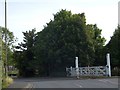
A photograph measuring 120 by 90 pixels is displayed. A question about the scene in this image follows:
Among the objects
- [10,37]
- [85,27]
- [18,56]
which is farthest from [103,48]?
[10,37]

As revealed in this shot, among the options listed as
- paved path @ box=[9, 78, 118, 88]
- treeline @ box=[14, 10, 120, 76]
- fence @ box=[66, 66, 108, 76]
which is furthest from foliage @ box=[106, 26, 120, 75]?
paved path @ box=[9, 78, 118, 88]

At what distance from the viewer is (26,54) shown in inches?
3135

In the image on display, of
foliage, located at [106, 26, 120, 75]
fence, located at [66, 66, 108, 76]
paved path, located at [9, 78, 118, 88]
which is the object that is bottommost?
paved path, located at [9, 78, 118, 88]

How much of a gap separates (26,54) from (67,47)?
53.6ft

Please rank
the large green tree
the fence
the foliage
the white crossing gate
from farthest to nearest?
the foliage, the large green tree, the fence, the white crossing gate

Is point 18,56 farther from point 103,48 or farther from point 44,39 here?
point 103,48

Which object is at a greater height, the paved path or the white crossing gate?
the white crossing gate

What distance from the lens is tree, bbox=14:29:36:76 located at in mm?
78750

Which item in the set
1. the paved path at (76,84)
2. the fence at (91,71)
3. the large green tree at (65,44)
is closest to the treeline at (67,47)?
the large green tree at (65,44)

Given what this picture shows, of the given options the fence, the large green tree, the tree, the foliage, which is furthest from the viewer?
the tree

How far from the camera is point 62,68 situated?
2712 inches

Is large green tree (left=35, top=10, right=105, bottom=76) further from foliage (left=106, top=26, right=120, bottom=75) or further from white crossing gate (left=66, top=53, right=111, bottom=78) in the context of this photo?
white crossing gate (left=66, top=53, right=111, bottom=78)

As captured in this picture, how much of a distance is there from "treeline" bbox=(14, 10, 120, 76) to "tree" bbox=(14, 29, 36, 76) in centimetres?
296

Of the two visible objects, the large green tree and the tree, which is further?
the tree
